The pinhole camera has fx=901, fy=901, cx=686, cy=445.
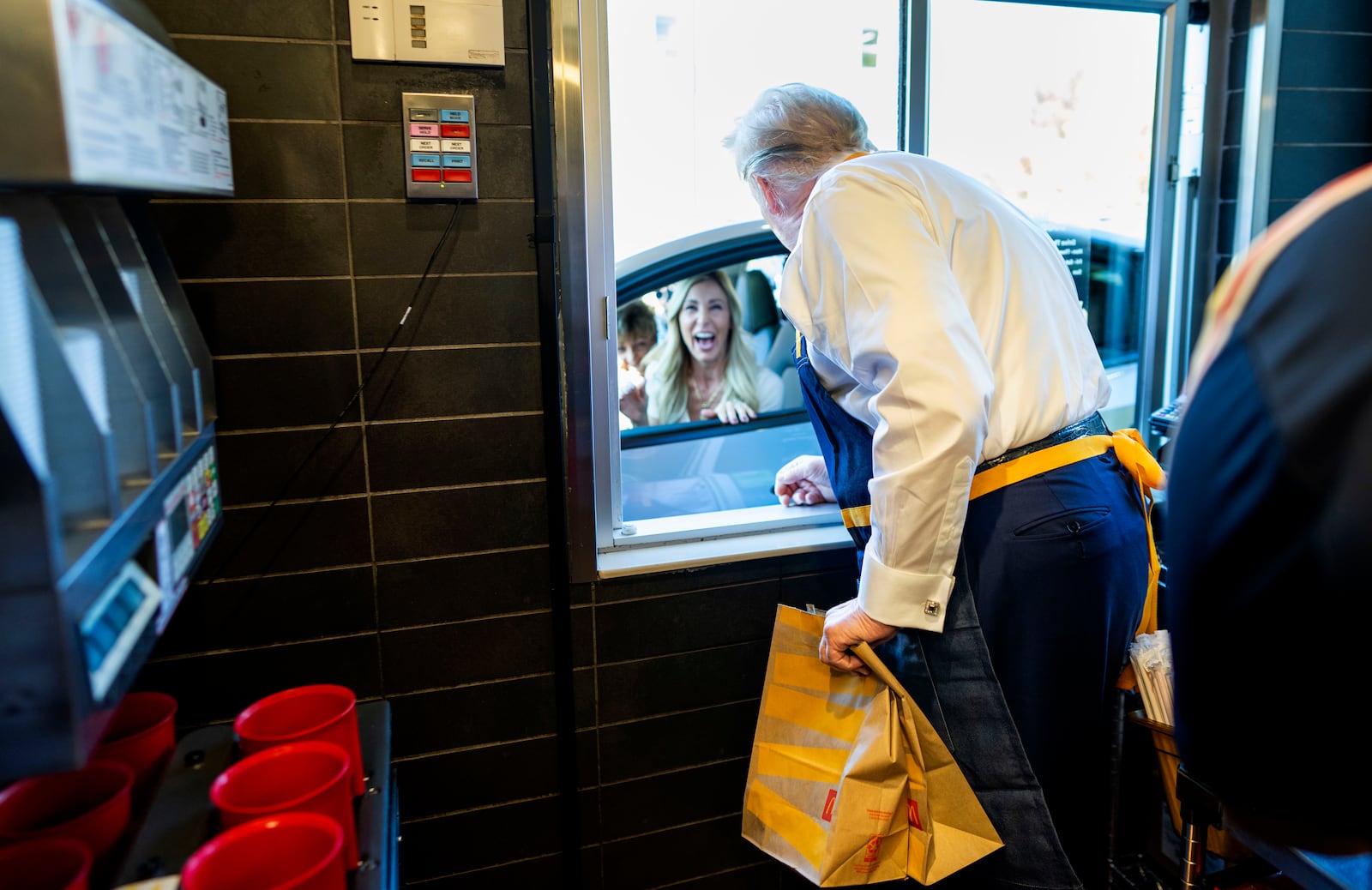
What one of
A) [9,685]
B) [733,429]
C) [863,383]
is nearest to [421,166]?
[863,383]

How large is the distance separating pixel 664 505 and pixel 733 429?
438 mm

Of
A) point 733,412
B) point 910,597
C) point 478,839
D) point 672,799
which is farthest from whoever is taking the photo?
point 733,412

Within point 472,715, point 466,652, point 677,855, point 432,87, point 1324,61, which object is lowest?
point 677,855

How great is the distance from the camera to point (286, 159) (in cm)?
157

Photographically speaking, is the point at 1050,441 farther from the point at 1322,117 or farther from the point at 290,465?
the point at 1322,117

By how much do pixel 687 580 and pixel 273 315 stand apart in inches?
37.5

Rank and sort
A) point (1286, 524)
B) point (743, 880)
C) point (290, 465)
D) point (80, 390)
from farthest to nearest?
1. point (743, 880)
2. point (290, 465)
3. point (80, 390)
4. point (1286, 524)

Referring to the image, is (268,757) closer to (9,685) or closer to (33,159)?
(9,685)

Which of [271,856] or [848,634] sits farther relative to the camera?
[848,634]

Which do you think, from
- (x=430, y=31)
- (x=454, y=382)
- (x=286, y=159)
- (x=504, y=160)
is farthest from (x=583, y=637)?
(x=430, y=31)

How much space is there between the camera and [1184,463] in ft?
2.12

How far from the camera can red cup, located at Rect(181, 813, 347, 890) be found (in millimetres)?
880

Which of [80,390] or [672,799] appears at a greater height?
[80,390]

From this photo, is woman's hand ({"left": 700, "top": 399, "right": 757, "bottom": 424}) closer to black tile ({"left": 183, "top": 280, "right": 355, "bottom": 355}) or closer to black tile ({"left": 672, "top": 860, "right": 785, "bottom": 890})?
black tile ({"left": 672, "top": 860, "right": 785, "bottom": 890})
